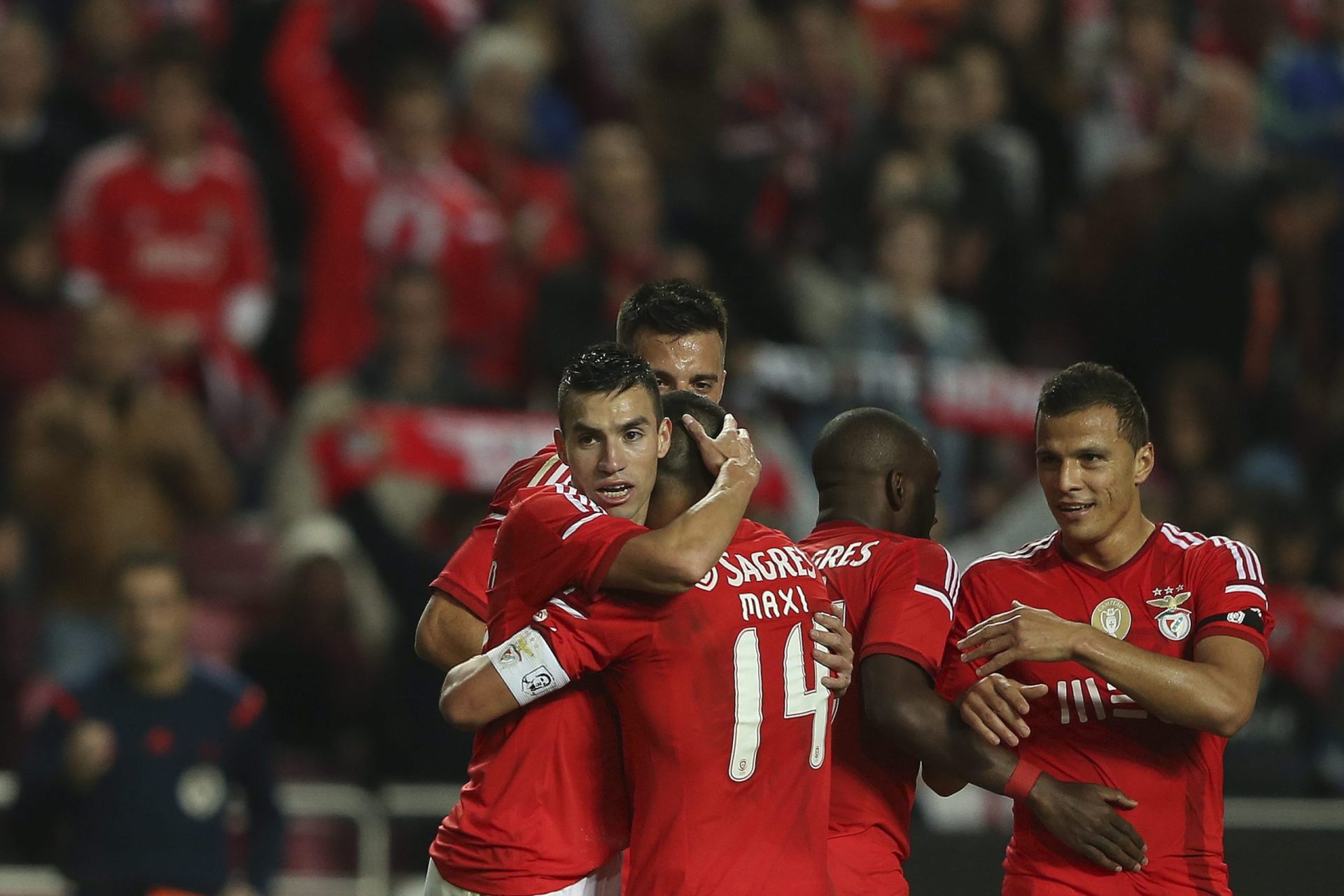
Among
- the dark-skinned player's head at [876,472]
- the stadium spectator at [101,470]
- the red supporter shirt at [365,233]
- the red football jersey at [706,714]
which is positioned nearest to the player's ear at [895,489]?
the dark-skinned player's head at [876,472]

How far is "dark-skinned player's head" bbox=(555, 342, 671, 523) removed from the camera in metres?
3.91

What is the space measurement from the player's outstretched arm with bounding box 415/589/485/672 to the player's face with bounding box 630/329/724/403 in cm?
75

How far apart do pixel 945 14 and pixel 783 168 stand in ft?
7.15

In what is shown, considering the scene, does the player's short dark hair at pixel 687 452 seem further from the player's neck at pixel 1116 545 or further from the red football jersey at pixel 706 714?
the player's neck at pixel 1116 545

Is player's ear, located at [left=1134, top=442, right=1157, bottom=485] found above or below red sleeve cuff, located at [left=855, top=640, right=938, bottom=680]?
above

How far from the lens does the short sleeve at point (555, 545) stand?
12.4 ft

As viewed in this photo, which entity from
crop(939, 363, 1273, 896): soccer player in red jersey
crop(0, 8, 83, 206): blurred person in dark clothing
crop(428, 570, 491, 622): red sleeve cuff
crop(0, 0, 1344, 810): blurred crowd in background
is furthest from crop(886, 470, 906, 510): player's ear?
crop(0, 8, 83, 206): blurred person in dark clothing

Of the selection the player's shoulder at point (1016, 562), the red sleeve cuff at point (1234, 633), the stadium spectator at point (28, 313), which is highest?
the stadium spectator at point (28, 313)

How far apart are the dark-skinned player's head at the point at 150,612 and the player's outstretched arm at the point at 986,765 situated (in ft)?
12.4

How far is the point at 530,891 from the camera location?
397 cm

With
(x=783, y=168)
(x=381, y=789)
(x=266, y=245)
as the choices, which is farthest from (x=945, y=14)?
(x=381, y=789)

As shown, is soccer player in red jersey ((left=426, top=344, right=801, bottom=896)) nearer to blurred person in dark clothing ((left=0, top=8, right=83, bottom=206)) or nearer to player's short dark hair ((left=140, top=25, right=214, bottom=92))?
player's short dark hair ((left=140, top=25, right=214, bottom=92))

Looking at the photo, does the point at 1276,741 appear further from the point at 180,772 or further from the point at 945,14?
the point at 945,14

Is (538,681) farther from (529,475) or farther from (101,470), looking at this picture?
(101,470)
